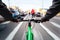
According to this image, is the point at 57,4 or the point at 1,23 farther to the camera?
the point at 1,23

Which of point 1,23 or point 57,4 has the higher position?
point 57,4

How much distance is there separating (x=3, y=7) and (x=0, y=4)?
0.20 feet

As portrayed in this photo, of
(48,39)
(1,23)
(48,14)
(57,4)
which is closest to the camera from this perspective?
(57,4)

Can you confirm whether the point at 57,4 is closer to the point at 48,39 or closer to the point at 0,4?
the point at 0,4

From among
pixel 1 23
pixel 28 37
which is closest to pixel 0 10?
pixel 28 37

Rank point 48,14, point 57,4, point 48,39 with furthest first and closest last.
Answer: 1. point 48,39
2. point 48,14
3. point 57,4

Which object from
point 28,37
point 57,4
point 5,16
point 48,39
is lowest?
point 48,39

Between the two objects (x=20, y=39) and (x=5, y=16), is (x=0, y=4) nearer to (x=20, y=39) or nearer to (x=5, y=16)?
(x=5, y=16)

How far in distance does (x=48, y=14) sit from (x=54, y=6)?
16 centimetres

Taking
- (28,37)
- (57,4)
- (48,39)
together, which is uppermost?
(57,4)

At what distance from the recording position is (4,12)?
213cm

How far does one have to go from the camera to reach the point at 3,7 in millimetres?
2111

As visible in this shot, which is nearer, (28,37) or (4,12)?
(4,12)

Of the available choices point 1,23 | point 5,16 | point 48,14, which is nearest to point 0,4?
point 5,16
